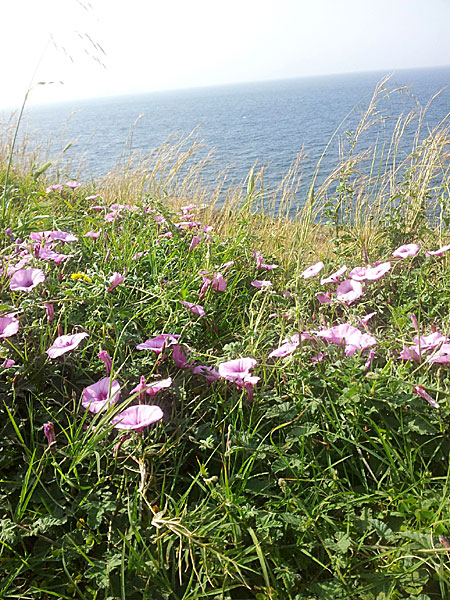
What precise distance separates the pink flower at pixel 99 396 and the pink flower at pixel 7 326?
0.91 ft

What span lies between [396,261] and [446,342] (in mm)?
921

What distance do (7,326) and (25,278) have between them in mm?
237

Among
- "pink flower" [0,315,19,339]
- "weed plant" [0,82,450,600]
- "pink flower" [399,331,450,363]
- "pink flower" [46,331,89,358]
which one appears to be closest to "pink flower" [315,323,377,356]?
"weed plant" [0,82,450,600]

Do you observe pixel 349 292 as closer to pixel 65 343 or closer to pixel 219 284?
pixel 219 284

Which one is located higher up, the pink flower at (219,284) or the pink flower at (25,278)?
the pink flower at (25,278)

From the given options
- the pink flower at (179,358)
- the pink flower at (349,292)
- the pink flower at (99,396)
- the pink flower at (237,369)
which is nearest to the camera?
the pink flower at (99,396)

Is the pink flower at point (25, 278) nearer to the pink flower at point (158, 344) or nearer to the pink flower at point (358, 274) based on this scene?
the pink flower at point (158, 344)

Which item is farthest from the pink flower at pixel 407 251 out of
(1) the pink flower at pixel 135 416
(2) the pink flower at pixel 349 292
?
(1) the pink flower at pixel 135 416

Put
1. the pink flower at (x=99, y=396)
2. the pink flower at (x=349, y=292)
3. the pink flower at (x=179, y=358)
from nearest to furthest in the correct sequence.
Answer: the pink flower at (x=99, y=396), the pink flower at (x=179, y=358), the pink flower at (x=349, y=292)

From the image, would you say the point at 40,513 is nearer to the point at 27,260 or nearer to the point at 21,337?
the point at 21,337

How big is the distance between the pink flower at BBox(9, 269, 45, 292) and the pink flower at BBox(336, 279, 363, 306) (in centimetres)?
104

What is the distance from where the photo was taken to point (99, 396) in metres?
1.23

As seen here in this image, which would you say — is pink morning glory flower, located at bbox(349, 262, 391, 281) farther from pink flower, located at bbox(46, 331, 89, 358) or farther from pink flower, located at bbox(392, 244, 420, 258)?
pink flower, located at bbox(46, 331, 89, 358)

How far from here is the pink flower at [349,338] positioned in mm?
1337
